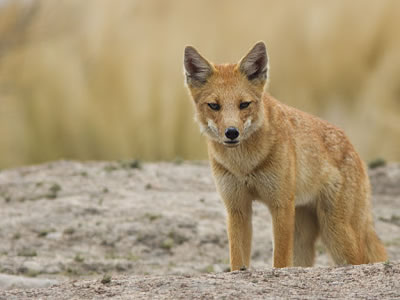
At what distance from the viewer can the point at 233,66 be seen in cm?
831

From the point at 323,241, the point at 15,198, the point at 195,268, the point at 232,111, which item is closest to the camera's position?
the point at 232,111

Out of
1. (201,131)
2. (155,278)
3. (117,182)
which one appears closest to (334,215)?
(201,131)

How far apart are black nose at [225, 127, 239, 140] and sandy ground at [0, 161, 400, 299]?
155 centimetres

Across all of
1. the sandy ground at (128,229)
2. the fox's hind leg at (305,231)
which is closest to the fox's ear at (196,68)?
the fox's hind leg at (305,231)

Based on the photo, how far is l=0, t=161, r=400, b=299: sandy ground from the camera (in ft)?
22.2

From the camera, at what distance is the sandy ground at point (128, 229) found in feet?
22.2

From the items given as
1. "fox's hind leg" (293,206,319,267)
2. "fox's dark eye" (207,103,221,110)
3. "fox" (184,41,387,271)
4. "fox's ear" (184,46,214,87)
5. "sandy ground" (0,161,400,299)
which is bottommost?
"sandy ground" (0,161,400,299)

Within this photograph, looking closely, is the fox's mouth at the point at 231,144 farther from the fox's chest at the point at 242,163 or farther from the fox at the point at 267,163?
the fox's chest at the point at 242,163

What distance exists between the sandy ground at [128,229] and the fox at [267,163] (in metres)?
1.49

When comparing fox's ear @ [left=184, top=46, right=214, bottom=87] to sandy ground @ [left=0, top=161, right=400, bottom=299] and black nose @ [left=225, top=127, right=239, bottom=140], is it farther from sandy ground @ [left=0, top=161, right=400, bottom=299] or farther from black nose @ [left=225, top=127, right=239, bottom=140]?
sandy ground @ [left=0, top=161, right=400, bottom=299]

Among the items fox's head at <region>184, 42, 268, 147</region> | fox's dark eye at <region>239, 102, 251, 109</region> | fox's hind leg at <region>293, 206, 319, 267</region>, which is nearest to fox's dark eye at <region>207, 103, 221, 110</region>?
fox's head at <region>184, 42, 268, 147</region>

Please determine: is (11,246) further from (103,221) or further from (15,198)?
(15,198)

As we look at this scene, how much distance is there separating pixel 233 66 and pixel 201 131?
2.80 feet

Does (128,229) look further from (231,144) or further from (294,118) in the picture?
(231,144)
